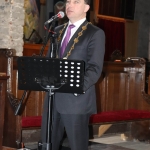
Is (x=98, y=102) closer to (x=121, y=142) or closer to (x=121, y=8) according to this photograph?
(x=121, y=142)

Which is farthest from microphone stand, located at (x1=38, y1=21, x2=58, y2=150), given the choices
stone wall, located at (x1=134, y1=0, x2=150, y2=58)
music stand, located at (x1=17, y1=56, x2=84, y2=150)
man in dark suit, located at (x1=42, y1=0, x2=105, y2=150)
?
stone wall, located at (x1=134, y1=0, x2=150, y2=58)

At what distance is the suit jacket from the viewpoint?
2711 millimetres

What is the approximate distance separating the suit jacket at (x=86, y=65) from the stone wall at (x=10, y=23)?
3.35 metres

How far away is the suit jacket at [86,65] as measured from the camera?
2.71 metres

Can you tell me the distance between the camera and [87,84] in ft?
8.76

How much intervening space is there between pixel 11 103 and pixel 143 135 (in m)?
2.28

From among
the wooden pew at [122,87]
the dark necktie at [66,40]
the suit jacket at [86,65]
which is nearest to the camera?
the suit jacket at [86,65]

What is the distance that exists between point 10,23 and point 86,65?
3.50m

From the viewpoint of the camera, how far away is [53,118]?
9.20 feet

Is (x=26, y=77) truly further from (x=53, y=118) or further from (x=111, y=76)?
(x=111, y=76)

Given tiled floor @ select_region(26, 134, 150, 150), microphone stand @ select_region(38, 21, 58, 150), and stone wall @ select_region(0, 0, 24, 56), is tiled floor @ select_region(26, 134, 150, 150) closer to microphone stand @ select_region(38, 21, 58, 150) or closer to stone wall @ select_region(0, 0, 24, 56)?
stone wall @ select_region(0, 0, 24, 56)

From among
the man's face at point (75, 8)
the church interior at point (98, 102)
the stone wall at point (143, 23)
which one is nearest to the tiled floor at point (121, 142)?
the church interior at point (98, 102)

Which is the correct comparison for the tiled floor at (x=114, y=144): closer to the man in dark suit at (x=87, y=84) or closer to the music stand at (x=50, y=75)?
the man in dark suit at (x=87, y=84)

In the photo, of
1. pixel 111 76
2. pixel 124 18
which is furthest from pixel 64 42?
pixel 124 18
